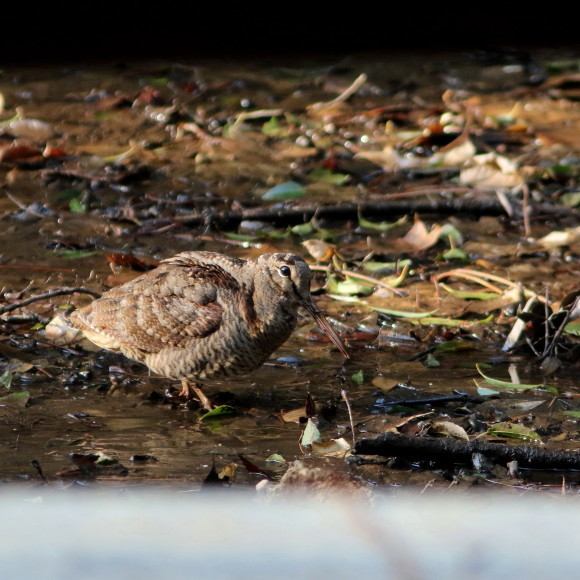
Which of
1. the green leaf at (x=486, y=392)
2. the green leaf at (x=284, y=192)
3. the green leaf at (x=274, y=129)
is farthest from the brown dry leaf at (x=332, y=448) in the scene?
the green leaf at (x=274, y=129)

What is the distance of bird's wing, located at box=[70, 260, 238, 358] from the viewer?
491 centimetres

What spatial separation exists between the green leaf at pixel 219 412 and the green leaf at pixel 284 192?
3355 mm

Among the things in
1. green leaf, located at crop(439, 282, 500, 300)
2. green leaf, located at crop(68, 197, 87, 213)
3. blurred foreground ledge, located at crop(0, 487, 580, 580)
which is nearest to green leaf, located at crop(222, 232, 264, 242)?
green leaf, located at crop(68, 197, 87, 213)

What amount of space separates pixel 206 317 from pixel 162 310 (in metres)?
0.23

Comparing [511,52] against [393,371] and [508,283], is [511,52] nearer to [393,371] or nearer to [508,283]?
[508,283]

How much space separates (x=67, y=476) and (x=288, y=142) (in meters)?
5.67

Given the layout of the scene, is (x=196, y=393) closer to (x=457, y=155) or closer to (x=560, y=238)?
(x=560, y=238)

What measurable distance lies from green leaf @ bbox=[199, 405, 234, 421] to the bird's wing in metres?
0.36

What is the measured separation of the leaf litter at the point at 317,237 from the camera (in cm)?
477

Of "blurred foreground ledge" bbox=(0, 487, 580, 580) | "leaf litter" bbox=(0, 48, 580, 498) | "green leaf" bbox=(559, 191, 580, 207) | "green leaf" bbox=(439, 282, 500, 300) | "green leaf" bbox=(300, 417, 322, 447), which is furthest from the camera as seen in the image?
"green leaf" bbox=(559, 191, 580, 207)

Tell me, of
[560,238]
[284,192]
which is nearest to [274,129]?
[284,192]

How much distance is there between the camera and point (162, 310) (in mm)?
4965

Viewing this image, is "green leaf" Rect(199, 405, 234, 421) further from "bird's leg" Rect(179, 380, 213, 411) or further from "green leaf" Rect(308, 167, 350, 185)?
"green leaf" Rect(308, 167, 350, 185)

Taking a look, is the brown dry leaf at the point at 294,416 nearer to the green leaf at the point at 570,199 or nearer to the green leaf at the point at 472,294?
the green leaf at the point at 472,294
